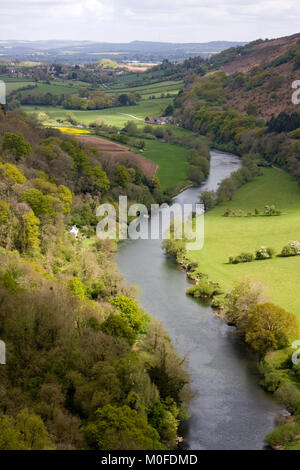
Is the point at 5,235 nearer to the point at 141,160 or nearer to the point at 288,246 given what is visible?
the point at 288,246

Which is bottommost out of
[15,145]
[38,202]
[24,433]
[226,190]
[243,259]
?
[24,433]

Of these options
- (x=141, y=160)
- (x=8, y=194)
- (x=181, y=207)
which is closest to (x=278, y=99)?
(x=141, y=160)

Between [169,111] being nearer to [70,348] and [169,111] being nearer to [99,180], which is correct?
[99,180]

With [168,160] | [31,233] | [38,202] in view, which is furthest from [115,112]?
[31,233]

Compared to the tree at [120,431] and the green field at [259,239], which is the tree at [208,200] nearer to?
the green field at [259,239]

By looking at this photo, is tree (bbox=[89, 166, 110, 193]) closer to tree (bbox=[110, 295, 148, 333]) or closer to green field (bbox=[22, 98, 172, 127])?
tree (bbox=[110, 295, 148, 333])

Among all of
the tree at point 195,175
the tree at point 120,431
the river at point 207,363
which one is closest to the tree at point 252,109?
the tree at point 195,175
